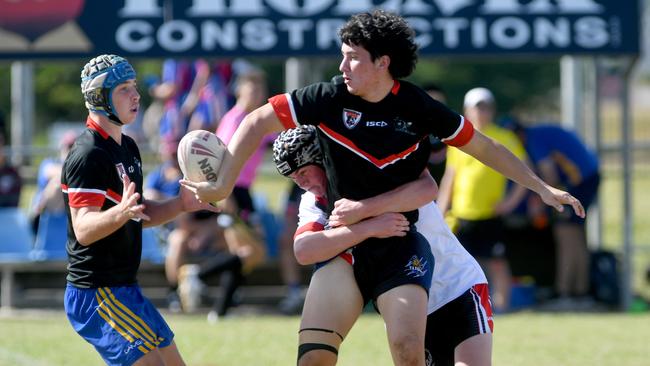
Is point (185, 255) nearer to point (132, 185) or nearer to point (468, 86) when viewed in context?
point (132, 185)

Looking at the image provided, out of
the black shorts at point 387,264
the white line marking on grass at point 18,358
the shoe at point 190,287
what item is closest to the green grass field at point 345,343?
the white line marking on grass at point 18,358

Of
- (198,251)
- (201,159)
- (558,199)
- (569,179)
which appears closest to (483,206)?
(569,179)

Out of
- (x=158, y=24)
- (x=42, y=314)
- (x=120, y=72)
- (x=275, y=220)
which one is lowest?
(x=42, y=314)

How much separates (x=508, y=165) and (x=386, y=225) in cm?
63

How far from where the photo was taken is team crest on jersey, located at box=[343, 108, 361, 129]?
5.02m

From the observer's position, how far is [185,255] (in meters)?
10.6

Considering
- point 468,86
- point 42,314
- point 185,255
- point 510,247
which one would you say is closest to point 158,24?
point 185,255

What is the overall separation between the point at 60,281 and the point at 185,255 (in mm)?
1463

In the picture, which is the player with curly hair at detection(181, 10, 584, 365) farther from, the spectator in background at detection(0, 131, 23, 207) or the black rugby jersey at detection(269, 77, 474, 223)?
the spectator in background at detection(0, 131, 23, 207)

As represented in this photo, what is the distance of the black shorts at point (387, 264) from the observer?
5.03 meters

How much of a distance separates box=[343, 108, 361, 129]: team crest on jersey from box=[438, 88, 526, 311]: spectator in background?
5.41 m

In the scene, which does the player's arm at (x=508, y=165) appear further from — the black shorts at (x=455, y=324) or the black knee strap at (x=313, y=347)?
the black knee strap at (x=313, y=347)

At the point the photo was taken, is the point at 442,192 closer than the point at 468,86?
Yes

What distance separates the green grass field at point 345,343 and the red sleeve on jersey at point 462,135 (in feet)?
10.2
